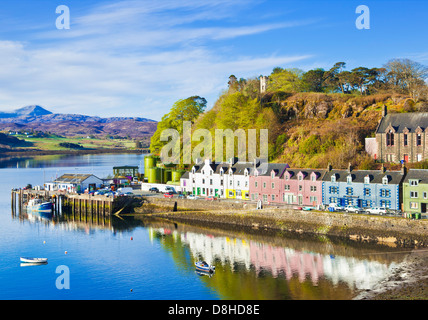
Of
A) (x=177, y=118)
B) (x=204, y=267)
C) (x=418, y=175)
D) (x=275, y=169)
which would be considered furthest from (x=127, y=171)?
(x=418, y=175)

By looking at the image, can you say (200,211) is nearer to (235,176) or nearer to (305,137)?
(235,176)

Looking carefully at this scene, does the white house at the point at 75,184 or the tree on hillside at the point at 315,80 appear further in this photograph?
the tree on hillside at the point at 315,80

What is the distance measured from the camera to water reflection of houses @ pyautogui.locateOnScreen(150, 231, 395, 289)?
37094mm

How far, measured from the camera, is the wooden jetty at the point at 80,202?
226 ft

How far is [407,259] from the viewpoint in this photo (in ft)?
132

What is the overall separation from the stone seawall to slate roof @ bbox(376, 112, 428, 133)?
65.5 feet

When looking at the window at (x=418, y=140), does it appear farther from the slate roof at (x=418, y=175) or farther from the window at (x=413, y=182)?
the window at (x=413, y=182)

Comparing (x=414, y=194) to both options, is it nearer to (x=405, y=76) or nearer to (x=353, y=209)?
(x=353, y=209)

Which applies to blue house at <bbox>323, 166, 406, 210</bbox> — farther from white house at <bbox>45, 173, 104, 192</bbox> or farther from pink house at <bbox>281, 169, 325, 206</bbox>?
white house at <bbox>45, 173, 104, 192</bbox>

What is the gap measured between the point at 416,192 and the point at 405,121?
17.3 metres

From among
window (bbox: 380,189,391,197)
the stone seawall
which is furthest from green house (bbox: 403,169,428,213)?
the stone seawall

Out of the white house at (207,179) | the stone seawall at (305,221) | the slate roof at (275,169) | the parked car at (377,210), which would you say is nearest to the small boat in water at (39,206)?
the stone seawall at (305,221)

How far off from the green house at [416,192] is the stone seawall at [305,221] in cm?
411
